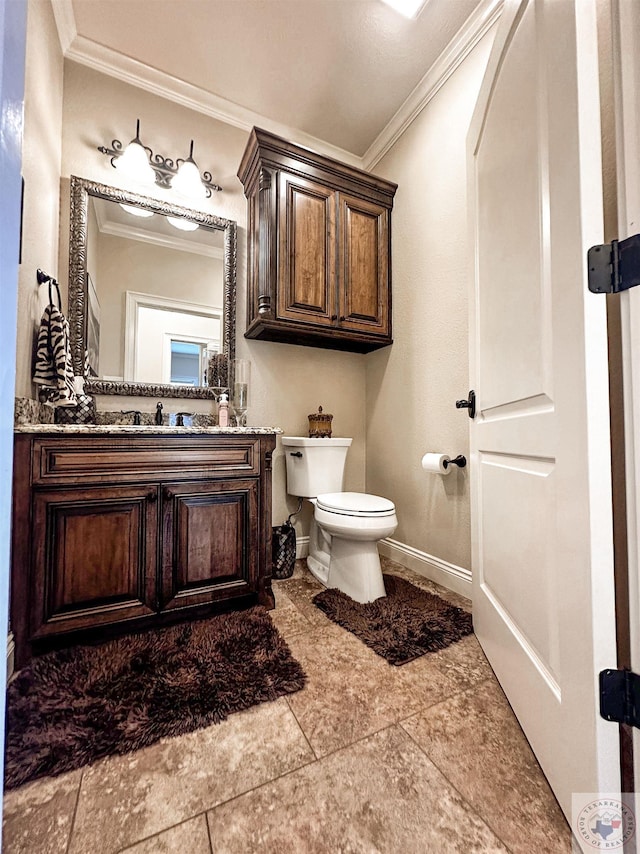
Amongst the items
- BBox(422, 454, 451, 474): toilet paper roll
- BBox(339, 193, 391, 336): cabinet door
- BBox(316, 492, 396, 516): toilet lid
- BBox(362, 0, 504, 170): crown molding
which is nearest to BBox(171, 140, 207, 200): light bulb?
BBox(339, 193, 391, 336): cabinet door

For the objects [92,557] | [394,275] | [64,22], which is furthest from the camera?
[394,275]

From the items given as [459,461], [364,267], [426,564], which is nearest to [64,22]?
[364,267]

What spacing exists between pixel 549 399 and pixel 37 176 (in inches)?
78.8

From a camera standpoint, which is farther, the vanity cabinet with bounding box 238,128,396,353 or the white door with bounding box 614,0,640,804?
the vanity cabinet with bounding box 238,128,396,353

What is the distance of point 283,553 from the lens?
1973mm

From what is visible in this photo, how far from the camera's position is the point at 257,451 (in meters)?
1.64

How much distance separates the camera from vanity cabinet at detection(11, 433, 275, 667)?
1.23m

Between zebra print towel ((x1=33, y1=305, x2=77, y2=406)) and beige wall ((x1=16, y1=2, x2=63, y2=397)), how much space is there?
0.04 meters

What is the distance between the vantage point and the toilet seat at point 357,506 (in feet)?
5.10

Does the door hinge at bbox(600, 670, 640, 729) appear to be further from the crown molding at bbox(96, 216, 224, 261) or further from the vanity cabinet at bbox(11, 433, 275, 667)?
the crown molding at bbox(96, 216, 224, 261)

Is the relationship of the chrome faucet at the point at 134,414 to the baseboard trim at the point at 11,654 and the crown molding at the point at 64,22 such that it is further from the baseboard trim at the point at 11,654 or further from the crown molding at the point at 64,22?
the crown molding at the point at 64,22

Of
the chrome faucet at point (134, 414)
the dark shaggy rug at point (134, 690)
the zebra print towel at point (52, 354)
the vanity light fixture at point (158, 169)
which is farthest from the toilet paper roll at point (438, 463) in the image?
Result: the vanity light fixture at point (158, 169)

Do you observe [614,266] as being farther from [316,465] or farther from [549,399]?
[316,465]

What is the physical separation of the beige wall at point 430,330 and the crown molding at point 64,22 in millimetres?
1760
